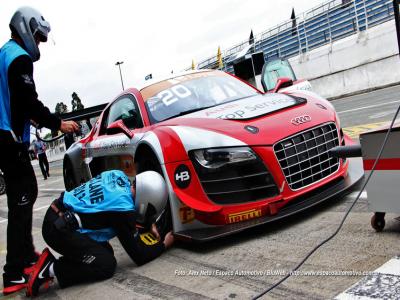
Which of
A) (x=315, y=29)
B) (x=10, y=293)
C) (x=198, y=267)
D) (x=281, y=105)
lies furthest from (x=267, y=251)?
(x=315, y=29)

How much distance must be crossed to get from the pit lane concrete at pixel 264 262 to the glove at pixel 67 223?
41 cm

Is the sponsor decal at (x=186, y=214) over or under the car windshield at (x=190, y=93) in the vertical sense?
under

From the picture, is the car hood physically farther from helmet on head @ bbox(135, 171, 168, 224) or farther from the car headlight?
helmet on head @ bbox(135, 171, 168, 224)

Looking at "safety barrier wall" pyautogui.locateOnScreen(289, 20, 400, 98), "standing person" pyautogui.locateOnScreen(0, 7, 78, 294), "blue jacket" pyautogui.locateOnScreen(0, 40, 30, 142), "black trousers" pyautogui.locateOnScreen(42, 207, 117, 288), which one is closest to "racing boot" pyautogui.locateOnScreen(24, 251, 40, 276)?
"standing person" pyautogui.locateOnScreen(0, 7, 78, 294)

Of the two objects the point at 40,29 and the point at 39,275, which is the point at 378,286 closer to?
the point at 39,275

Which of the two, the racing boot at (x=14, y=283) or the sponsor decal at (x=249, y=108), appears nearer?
the racing boot at (x=14, y=283)

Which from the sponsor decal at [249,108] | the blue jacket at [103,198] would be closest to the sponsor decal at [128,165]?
the sponsor decal at [249,108]

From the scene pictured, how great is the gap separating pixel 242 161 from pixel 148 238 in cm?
89

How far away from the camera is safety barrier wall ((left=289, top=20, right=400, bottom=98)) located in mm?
17672

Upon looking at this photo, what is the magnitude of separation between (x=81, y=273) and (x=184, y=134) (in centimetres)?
124

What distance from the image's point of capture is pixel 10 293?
336 centimetres

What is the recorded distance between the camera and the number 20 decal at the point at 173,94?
4.50 meters

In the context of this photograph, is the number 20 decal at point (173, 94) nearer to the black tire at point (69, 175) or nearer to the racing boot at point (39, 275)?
the racing boot at point (39, 275)

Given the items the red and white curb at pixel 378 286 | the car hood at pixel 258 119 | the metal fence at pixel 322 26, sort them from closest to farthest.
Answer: the red and white curb at pixel 378 286 < the car hood at pixel 258 119 < the metal fence at pixel 322 26
